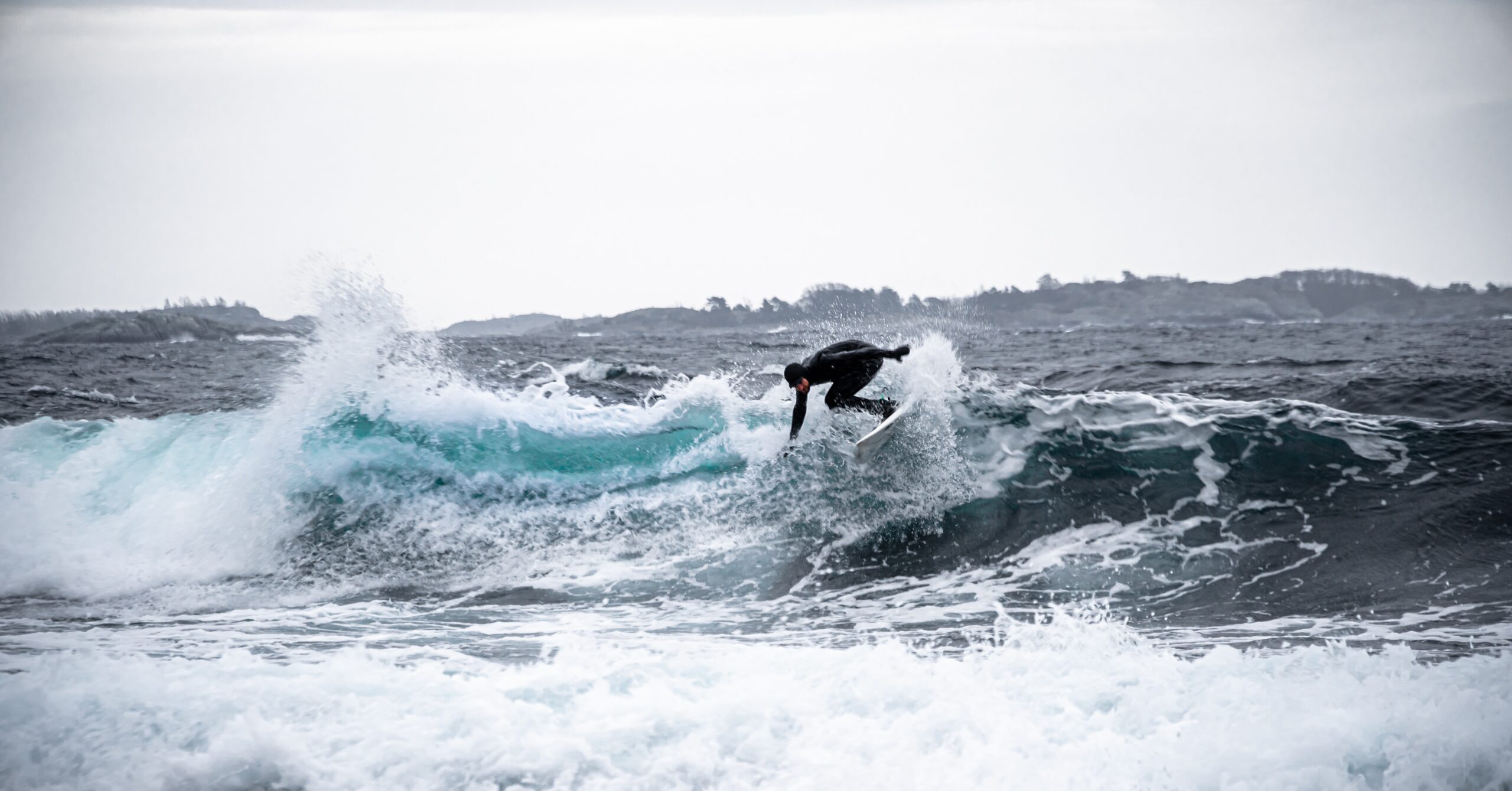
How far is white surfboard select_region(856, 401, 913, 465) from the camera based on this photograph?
935cm

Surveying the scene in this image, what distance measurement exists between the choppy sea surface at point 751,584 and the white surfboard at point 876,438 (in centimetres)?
18

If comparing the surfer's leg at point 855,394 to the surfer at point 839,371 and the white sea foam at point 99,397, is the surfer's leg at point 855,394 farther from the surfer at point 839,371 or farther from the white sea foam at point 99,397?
the white sea foam at point 99,397

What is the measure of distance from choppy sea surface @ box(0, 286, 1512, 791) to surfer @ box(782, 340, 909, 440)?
0.56 m

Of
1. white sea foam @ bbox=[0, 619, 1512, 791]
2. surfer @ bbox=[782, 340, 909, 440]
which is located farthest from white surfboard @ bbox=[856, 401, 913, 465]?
white sea foam @ bbox=[0, 619, 1512, 791]

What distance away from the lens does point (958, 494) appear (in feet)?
31.2

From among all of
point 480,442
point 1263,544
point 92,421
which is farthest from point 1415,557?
point 92,421

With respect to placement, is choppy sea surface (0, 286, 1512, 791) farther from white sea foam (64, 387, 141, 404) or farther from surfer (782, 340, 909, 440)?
white sea foam (64, 387, 141, 404)

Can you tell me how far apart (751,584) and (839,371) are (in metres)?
2.70

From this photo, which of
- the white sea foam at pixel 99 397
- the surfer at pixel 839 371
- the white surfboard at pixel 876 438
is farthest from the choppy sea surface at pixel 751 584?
the white sea foam at pixel 99 397

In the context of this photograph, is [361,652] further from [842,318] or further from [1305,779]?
[842,318]

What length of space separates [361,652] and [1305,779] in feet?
15.6

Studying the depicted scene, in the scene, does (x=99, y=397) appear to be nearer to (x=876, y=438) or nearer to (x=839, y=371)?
(x=839, y=371)

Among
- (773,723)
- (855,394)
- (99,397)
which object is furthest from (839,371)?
(99,397)

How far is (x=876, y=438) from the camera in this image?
9.41 meters
